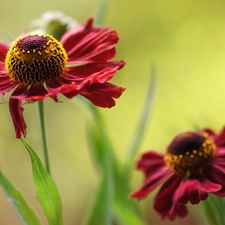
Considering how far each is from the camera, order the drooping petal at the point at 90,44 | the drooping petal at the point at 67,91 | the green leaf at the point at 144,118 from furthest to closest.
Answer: the green leaf at the point at 144,118, the drooping petal at the point at 90,44, the drooping petal at the point at 67,91

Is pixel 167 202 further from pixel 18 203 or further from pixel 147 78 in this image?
pixel 147 78

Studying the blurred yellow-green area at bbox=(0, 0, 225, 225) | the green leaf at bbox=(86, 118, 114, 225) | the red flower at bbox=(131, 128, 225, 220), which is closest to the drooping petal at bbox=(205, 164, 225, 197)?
the red flower at bbox=(131, 128, 225, 220)

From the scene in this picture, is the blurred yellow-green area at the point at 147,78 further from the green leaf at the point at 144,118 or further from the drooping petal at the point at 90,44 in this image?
the drooping petal at the point at 90,44

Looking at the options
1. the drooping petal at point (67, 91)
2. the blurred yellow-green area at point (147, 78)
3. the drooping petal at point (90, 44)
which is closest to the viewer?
the drooping petal at point (67, 91)

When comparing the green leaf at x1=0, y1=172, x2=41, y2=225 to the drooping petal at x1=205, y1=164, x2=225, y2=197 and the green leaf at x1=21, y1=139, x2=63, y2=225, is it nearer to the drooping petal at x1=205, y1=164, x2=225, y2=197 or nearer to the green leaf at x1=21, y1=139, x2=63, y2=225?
the green leaf at x1=21, y1=139, x2=63, y2=225

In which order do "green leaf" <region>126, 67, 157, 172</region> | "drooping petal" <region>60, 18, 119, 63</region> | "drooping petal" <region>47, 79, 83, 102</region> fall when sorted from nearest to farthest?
1. "drooping petal" <region>47, 79, 83, 102</region>
2. "drooping petal" <region>60, 18, 119, 63</region>
3. "green leaf" <region>126, 67, 157, 172</region>

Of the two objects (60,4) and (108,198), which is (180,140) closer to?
(108,198)

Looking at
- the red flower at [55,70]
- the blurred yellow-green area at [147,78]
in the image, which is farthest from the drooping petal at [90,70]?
the blurred yellow-green area at [147,78]
